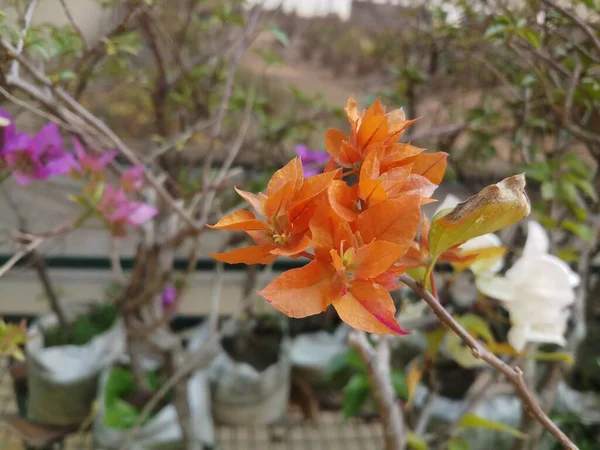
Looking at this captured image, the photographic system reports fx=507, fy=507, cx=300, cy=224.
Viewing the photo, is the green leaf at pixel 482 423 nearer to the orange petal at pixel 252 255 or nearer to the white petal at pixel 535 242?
the white petal at pixel 535 242

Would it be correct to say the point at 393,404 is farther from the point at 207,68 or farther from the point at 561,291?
the point at 207,68

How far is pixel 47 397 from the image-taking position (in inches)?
31.3

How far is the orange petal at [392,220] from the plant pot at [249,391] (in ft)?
2.38

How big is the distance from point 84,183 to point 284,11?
0.94 m

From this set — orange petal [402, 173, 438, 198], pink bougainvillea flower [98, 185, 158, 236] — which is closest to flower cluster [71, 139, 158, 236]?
pink bougainvillea flower [98, 185, 158, 236]

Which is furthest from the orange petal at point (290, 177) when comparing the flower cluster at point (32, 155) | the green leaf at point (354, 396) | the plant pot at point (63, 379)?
the plant pot at point (63, 379)

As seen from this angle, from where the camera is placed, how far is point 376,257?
189mm

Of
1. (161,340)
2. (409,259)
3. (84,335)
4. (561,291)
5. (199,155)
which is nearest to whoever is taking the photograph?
(409,259)

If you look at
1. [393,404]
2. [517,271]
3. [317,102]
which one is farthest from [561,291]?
[317,102]

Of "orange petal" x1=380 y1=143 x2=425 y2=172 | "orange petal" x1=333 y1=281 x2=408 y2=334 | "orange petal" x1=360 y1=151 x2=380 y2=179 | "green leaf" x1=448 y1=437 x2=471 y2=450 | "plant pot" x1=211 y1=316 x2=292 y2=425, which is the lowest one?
"plant pot" x1=211 y1=316 x2=292 y2=425

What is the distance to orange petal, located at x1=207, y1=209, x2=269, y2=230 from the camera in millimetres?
191

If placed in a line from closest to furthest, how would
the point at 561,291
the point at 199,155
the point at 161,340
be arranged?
1. the point at 561,291
2. the point at 161,340
3. the point at 199,155

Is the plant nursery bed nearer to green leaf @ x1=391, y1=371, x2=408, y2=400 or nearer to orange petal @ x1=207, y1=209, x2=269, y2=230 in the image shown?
green leaf @ x1=391, y1=371, x2=408, y2=400

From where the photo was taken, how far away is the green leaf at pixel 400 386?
741 millimetres
